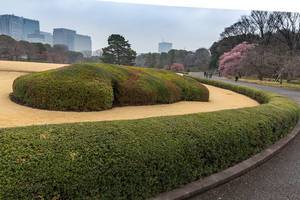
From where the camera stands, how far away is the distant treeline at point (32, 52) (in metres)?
28.7

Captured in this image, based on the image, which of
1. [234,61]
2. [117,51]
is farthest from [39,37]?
[234,61]

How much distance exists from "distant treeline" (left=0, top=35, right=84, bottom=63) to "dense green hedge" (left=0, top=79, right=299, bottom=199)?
1110 inches

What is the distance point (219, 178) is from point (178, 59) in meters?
58.1

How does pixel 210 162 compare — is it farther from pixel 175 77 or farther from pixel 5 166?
pixel 175 77

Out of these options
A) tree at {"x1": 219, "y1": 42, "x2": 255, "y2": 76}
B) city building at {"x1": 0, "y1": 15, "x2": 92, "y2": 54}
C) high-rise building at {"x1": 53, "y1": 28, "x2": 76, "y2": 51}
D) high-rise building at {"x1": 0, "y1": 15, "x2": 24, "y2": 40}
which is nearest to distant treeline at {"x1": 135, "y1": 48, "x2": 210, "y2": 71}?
city building at {"x1": 0, "y1": 15, "x2": 92, "y2": 54}

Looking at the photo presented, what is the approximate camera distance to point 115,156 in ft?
8.59

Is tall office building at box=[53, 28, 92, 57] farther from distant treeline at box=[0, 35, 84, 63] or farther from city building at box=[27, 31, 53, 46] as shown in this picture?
distant treeline at box=[0, 35, 84, 63]

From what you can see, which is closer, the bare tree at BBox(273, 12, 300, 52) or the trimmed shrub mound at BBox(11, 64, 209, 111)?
the trimmed shrub mound at BBox(11, 64, 209, 111)

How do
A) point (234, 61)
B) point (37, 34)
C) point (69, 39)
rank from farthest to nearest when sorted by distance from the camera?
point (69, 39)
point (37, 34)
point (234, 61)

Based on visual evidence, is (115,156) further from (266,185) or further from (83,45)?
(83,45)

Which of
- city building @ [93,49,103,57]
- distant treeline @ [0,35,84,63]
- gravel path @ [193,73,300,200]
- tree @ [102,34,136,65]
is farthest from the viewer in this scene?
city building @ [93,49,103,57]

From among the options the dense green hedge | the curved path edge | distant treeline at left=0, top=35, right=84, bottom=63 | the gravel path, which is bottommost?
the gravel path

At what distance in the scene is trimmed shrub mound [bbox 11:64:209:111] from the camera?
256 inches

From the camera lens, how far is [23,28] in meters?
34.9
